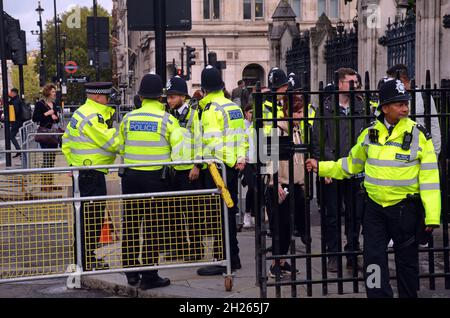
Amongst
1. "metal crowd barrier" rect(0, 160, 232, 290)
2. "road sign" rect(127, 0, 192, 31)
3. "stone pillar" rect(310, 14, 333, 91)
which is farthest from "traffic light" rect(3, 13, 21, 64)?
"metal crowd barrier" rect(0, 160, 232, 290)

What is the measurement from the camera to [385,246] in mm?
6059

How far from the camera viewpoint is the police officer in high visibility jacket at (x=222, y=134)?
784 cm

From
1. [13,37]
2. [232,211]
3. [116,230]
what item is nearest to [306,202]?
[232,211]

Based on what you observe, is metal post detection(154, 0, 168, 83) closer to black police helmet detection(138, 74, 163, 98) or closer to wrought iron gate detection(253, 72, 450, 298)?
black police helmet detection(138, 74, 163, 98)

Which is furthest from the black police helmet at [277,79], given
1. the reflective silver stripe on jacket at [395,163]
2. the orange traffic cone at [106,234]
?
the orange traffic cone at [106,234]

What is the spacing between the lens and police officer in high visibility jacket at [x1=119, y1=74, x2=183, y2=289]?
7.46 metres

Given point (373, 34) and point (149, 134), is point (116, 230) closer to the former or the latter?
point (149, 134)

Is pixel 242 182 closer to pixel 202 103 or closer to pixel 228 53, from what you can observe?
pixel 202 103

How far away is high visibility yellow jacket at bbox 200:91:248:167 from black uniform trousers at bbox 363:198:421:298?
2.07 m

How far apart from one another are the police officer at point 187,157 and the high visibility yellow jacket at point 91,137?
70 centimetres

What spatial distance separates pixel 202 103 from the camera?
802cm

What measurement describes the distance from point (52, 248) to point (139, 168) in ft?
3.76
